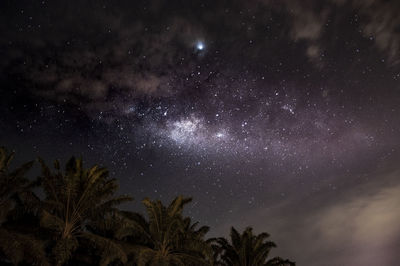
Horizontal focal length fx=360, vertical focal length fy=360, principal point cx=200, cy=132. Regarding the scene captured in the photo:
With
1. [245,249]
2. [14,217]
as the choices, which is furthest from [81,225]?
[245,249]

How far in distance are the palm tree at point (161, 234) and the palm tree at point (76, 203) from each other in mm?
2179

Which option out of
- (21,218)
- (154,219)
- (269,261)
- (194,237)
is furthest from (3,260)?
(269,261)

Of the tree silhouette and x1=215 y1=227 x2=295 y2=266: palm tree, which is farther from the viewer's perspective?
x1=215 y1=227 x2=295 y2=266: palm tree

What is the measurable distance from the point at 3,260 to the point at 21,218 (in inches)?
127

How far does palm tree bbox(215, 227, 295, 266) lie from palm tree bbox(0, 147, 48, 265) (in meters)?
15.1


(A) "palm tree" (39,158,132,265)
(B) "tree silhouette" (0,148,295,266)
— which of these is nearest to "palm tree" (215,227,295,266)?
(B) "tree silhouette" (0,148,295,266)

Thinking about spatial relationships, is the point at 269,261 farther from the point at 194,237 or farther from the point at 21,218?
the point at 21,218

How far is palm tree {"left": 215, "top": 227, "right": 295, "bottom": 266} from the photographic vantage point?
1142 inches

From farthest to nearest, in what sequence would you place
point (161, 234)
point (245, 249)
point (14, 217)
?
point (245, 249), point (161, 234), point (14, 217)

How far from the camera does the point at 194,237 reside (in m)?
26.2

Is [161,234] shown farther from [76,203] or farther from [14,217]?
[14,217]

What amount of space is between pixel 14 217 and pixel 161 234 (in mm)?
8923

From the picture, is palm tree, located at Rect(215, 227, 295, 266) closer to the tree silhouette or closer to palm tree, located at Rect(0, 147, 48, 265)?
the tree silhouette

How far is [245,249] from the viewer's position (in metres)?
29.2
